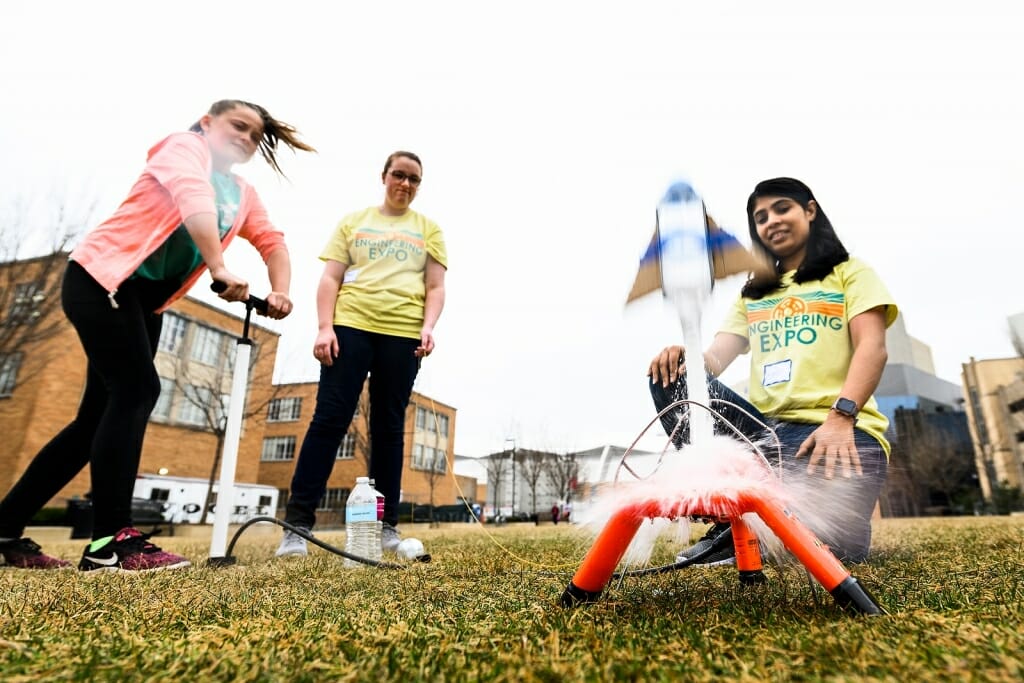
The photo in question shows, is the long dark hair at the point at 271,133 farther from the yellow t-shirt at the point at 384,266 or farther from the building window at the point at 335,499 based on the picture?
the building window at the point at 335,499

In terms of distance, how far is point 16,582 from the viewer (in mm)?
1979

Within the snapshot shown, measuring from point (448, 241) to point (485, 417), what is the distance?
1.90m

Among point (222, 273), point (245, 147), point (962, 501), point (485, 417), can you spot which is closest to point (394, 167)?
point (245, 147)

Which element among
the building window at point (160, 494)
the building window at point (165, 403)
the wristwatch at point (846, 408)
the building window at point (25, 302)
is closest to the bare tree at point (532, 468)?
the wristwatch at point (846, 408)

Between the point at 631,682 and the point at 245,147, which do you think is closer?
the point at 631,682

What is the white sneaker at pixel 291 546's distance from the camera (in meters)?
3.08

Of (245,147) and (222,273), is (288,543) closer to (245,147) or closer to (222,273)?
(222,273)

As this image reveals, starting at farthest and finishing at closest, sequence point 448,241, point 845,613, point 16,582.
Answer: point 448,241, point 16,582, point 845,613

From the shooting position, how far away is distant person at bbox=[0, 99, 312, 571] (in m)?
2.45

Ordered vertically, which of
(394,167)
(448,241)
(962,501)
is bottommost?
(962,501)

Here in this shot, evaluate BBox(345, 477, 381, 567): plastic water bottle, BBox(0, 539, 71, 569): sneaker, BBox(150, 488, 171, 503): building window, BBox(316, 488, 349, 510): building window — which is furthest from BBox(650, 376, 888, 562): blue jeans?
BBox(316, 488, 349, 510): building window

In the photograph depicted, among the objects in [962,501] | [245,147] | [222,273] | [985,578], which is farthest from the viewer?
[962,501]

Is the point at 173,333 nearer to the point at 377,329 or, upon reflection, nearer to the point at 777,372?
the point at 377,329

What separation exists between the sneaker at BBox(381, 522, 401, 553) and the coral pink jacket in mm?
1892
